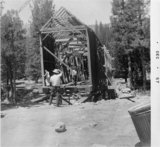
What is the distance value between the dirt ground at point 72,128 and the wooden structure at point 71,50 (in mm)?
4752

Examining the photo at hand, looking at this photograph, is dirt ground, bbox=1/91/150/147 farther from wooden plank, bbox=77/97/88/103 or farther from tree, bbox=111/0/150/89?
tree, bbox=111/0/150/89

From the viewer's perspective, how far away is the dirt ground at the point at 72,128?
6125 mm

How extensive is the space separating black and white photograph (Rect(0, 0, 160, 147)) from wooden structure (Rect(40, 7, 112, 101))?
5cm

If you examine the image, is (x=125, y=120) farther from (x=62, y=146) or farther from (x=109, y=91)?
(x=109, y=91)

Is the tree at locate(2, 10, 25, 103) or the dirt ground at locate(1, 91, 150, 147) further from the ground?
the tree at locate(2, 10, 25, 103)

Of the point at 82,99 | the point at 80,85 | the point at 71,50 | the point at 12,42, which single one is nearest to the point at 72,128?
the point at 82,99

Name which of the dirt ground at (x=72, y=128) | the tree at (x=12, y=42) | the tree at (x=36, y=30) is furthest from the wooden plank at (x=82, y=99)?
the tree at (x=36, y=30)

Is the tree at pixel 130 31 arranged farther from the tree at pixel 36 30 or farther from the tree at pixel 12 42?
the tree at pixel 12 42

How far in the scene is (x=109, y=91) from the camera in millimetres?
20203

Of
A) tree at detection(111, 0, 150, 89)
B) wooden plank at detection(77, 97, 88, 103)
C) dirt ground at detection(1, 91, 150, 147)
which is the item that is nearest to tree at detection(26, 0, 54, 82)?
tree at detection(111, 0, 150, 89)

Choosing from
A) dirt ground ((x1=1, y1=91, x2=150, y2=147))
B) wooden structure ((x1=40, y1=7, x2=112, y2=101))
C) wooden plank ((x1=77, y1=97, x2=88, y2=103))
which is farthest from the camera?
wooden structure ((x1=40, y1=7, x2=112, y2=101))

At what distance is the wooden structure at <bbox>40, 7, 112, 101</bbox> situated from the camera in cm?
1364

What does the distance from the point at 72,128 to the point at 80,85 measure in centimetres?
735

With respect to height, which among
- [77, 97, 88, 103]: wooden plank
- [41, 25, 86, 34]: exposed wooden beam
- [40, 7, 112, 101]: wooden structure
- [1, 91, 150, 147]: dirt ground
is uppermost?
[41, 25, 86, 34]: exposed wooden beam
